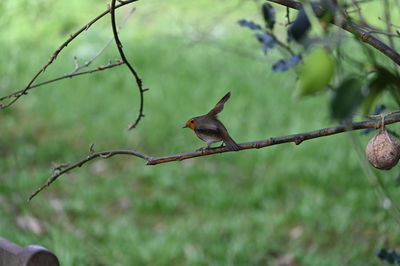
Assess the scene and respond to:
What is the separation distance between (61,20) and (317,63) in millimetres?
6363

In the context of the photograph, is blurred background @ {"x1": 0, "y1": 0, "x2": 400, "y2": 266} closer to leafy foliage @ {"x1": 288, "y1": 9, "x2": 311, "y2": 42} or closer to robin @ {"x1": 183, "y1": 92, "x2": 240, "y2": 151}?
robin @ {"x1": 183, "y1": 92, "x2": 240, "y2": 151}

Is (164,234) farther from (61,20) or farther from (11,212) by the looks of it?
(61,20)

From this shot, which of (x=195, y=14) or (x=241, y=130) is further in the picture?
(x=195, y=14)

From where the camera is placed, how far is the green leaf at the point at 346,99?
0.58 meters

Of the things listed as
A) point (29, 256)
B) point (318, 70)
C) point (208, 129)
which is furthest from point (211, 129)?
point (318, 70)

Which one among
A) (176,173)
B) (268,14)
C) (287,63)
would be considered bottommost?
(176,173)

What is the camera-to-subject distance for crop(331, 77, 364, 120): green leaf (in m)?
0.58

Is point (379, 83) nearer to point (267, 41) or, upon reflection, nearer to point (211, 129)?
point (211, 129)

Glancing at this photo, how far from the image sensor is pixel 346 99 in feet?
1.93

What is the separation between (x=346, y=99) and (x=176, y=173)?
3.57 metres

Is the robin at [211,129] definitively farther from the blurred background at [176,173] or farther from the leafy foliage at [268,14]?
the blurred background at [176,173]

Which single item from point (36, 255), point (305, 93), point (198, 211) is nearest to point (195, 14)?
point (198, 211)

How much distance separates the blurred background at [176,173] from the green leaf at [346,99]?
2068 mm

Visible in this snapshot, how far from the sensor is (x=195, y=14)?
22.4 feet
